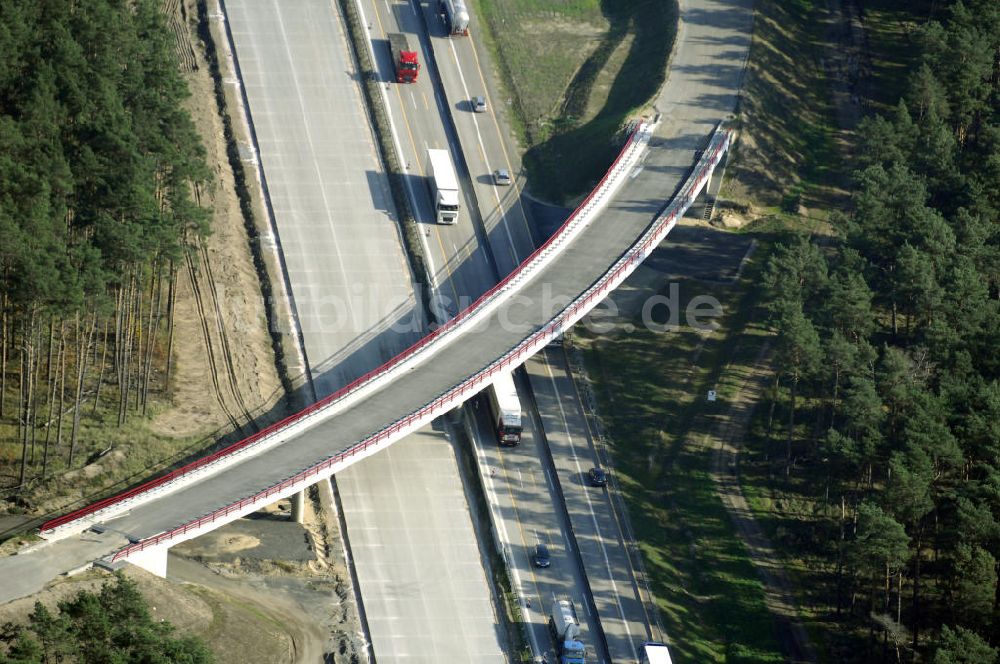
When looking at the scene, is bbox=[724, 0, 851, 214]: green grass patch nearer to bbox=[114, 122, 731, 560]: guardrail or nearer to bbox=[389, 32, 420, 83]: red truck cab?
bbox=[114, 122, 731, 560]: guardrail

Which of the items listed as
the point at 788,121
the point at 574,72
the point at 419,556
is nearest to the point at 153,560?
the point at 419,556

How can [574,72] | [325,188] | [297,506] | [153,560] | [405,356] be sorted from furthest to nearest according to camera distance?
1. [574,72]
2. [325,188]
3. [405,356]
4. [297,506]
5. [153,560]

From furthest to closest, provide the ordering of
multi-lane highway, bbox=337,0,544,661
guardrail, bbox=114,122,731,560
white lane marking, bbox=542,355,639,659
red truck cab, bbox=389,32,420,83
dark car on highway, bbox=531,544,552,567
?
red truck cab, bbox=389,32,420,83 → dark car on highway, bbox=531,544,552,567 → white lane marking, bbox=542,355,639,659 → multi-lane highway, bbox=337,0,544,661 → guardrail, bbox=114,122,731,560

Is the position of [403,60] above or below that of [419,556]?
above

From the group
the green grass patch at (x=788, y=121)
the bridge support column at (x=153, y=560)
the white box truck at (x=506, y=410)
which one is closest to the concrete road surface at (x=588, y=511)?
the white box truck at (x=506, y=410)

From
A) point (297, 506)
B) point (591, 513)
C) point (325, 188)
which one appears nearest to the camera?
point (297, 506)

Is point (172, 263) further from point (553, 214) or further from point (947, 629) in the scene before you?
point (947, 629)

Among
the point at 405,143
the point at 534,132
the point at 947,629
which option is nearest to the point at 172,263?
the point at 405,143

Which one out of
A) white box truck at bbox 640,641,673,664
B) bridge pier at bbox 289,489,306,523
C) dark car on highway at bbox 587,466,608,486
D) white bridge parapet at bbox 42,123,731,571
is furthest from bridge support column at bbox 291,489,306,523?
white box truck at bbox 640,641,673,664

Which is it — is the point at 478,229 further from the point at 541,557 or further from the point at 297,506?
the point at 297,506
